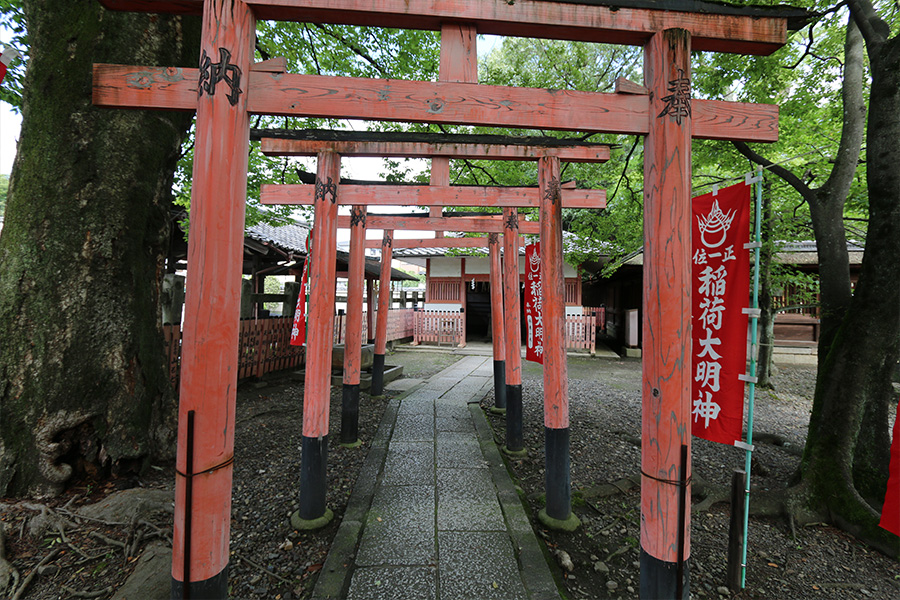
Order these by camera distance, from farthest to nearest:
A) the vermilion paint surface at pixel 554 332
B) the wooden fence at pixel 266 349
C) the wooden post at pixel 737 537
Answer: the wooden fence at pixel 266 349
the vermilion paint surface at pixel 554 332
the wooden post at pixel 737 537

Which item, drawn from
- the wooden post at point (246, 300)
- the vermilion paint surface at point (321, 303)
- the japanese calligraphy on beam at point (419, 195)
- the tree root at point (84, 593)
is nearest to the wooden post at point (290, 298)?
the wooden post at point (246, 300)

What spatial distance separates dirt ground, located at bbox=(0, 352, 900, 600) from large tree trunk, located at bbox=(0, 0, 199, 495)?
1.28ft

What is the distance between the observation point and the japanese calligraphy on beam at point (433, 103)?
187cm

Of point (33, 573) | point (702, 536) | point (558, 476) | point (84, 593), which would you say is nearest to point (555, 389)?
point (558, 476)

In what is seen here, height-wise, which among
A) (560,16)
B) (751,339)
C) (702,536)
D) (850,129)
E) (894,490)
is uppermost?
(850,129)

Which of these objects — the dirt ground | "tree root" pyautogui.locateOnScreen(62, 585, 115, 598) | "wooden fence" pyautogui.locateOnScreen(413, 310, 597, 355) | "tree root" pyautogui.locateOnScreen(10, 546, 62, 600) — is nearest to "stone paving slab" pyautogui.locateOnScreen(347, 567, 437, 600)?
the dirt ground

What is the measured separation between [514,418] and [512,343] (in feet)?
3.29

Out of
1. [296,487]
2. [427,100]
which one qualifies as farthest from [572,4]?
[296,487]

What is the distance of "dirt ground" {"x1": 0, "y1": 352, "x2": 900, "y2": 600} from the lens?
8.29 ft

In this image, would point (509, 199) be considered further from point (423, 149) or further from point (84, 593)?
point (84, 593)

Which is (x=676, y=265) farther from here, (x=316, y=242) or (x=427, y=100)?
(x=316, y=242)

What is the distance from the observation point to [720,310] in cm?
259

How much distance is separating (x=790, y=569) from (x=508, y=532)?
2.20m

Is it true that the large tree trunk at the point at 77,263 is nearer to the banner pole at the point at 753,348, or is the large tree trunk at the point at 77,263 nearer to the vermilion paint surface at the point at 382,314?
the vermilion paint surface at the point at 382,314
